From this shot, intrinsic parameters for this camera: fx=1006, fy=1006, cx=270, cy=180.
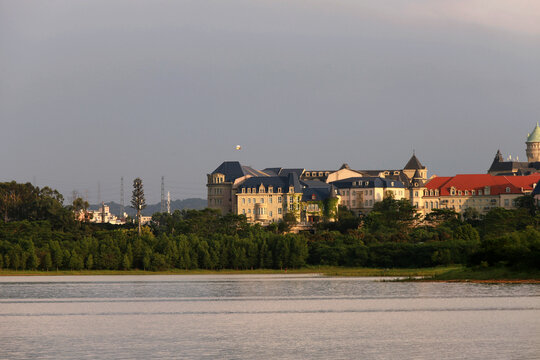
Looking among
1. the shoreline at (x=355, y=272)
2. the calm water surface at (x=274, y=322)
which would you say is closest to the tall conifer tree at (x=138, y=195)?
the shoreline at (x=355, y=272)

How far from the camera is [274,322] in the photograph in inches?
2255

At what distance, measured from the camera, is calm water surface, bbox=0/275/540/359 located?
44.0 m

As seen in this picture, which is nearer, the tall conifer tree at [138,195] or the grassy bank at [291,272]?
the grassy bank at [291,272]

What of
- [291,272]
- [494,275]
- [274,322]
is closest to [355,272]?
[291,272]

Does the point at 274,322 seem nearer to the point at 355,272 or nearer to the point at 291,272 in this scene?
the point at 355,272

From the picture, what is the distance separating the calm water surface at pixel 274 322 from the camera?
144 ft

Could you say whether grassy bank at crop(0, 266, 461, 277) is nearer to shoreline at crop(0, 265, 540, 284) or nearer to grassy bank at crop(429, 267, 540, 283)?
shoreline at crop(0, 265, 540, 284)

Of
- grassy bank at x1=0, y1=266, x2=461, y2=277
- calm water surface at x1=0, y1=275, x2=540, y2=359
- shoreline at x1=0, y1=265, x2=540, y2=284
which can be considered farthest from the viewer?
grassy bank at x1=0, y1=266, x2=461, y2=277

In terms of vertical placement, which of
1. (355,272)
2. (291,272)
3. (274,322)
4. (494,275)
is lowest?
(274,322)

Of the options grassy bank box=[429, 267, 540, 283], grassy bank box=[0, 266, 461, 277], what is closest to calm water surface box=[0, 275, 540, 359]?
grassy bank box=[429, 267, 540, 283]

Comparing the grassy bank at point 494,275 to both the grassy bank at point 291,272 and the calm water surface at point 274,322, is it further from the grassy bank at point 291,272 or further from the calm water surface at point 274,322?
the grassy bank at point 291,272

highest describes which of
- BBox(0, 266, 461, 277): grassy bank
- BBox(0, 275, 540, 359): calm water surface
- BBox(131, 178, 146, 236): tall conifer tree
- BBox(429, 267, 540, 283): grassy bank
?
BBox(131, 178, 146, 236): tall conifer tree

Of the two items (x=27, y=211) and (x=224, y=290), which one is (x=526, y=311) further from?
(x=27, y=211)

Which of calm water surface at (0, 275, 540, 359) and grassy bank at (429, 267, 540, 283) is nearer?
calm water surface at (0, 275, 540, 359)
